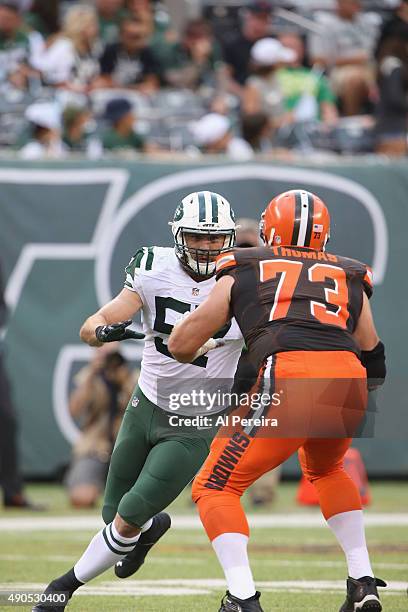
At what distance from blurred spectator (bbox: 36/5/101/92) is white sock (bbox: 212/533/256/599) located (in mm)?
9242

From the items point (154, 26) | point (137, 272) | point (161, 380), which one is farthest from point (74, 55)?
point (161, 380)

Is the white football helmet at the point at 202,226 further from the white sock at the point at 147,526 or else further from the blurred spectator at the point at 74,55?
the blurred spectator at the point at 74,55

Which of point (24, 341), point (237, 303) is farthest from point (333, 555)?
point (24, 341)

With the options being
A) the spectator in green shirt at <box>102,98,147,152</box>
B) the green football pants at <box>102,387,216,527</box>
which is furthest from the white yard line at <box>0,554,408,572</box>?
the spectator in green shirt at <box>102,98,147,152</box>

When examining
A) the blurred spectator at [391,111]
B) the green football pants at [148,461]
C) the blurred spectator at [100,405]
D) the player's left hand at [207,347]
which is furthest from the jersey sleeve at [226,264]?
the blurred spectator at [391,111]

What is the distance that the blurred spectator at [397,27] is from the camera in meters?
14.5

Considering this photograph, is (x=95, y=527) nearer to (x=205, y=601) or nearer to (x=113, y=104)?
(x=205, y=601)

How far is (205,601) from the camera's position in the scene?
5.73m

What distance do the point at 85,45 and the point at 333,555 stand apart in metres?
7.98

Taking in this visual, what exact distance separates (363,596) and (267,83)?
371 inches

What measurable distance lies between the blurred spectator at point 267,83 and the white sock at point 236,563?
873 centimetres

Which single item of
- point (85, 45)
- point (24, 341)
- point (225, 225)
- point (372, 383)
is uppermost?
Answer: point (225, 225)

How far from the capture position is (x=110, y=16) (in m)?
14.7

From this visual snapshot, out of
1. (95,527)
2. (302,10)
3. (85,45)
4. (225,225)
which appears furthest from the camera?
(302,10)
